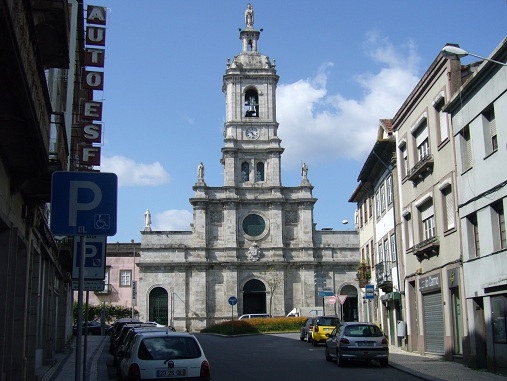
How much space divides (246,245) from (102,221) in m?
63.7

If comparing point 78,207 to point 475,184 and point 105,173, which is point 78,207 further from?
point 475,184

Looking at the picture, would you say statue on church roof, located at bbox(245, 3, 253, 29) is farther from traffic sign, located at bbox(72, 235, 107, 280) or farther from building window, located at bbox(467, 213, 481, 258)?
traffic sign, located at bbox(72, 235, 107, 280)

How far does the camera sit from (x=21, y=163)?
40.7ft

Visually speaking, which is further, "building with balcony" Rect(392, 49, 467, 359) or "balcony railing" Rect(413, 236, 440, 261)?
"balcony railing" Rect(413, 236, 440, 261)

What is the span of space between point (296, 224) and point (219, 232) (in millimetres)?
8230

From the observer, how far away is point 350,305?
A: 70.4m

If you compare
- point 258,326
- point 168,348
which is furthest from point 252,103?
point 168,348

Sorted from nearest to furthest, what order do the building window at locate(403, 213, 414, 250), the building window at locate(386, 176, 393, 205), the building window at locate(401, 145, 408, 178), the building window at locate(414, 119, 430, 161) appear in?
the building window at locate(414, 119, 430, 161)
the building window at locate(403, 213, 414, 250)
the building window at locate(401, 145, 408, 178)
the building window at locate(386, 176, 393, 205)

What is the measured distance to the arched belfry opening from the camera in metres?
73.9

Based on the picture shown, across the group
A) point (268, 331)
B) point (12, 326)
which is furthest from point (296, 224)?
point (12, 326)

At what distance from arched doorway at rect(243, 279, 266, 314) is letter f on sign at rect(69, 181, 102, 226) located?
6315 centimetres

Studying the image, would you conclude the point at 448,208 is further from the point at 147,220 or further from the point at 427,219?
the point at 147,220

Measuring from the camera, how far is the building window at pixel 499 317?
19297mm

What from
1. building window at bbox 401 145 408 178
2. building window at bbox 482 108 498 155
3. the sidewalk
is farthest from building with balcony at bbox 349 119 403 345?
the sidewalk
